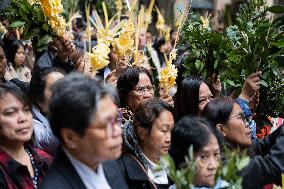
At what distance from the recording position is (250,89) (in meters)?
4.08

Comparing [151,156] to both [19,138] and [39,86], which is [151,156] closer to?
[19,138]

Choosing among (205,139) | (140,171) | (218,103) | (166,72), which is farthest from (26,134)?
(166,72)

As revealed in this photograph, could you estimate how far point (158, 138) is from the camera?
3.05 meters

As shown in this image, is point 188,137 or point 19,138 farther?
point 19,138

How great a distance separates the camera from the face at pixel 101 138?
210cm

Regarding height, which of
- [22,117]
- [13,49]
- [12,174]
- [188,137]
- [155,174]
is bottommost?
[155,174]

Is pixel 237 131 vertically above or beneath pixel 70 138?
beneath

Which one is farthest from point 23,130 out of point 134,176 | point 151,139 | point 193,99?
point 193,99

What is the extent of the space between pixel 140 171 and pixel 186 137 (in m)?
0.42

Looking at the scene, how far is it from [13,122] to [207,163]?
36.5 inches

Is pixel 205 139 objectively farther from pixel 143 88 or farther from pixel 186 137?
pixel 143 88

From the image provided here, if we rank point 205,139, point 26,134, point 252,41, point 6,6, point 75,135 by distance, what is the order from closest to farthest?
point 75,135, point 205,139, point 26,134, point 252,41, point 6,6

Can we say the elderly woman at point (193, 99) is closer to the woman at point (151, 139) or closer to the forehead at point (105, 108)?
the woman at point (151, 139)

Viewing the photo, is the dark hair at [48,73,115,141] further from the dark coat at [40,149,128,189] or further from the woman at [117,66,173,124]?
the woman at [117,66,173,124]
